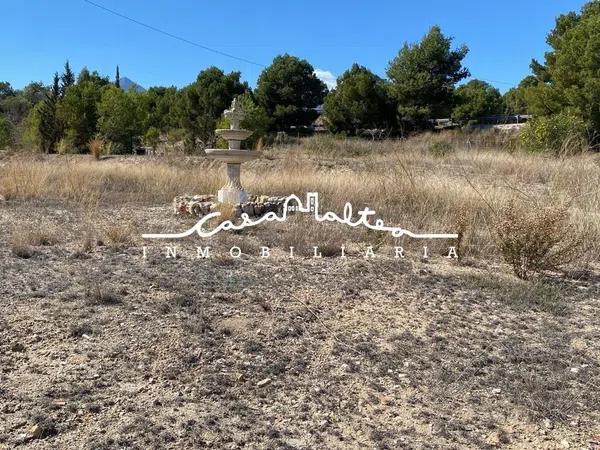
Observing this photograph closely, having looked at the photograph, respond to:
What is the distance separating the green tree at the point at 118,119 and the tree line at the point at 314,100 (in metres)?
0.03

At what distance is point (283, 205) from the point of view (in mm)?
5852

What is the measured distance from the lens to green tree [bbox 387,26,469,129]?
71.2ft

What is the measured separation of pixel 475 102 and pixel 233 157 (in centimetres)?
2353

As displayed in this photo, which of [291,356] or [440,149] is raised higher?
[440,149]

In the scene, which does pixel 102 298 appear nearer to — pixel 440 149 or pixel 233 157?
pixel 233 157

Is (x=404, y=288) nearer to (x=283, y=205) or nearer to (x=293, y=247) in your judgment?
(x=293, y=247)

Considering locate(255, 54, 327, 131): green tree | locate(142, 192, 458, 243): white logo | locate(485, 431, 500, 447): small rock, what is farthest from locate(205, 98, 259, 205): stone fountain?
locate(255, 54, 327, 131): green tree

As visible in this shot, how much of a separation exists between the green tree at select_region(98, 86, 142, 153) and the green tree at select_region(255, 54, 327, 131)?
886cm

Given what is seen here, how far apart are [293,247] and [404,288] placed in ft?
3.82

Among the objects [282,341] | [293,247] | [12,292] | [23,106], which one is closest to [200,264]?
[293,247]

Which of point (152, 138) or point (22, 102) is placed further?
point (22, 102)

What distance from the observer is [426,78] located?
21.5m

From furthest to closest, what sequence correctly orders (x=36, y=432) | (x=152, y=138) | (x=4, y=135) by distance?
(x=152, y=138), (x=4, y=135), (x=36, y=432)

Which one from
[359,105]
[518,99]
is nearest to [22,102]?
[359,105]
